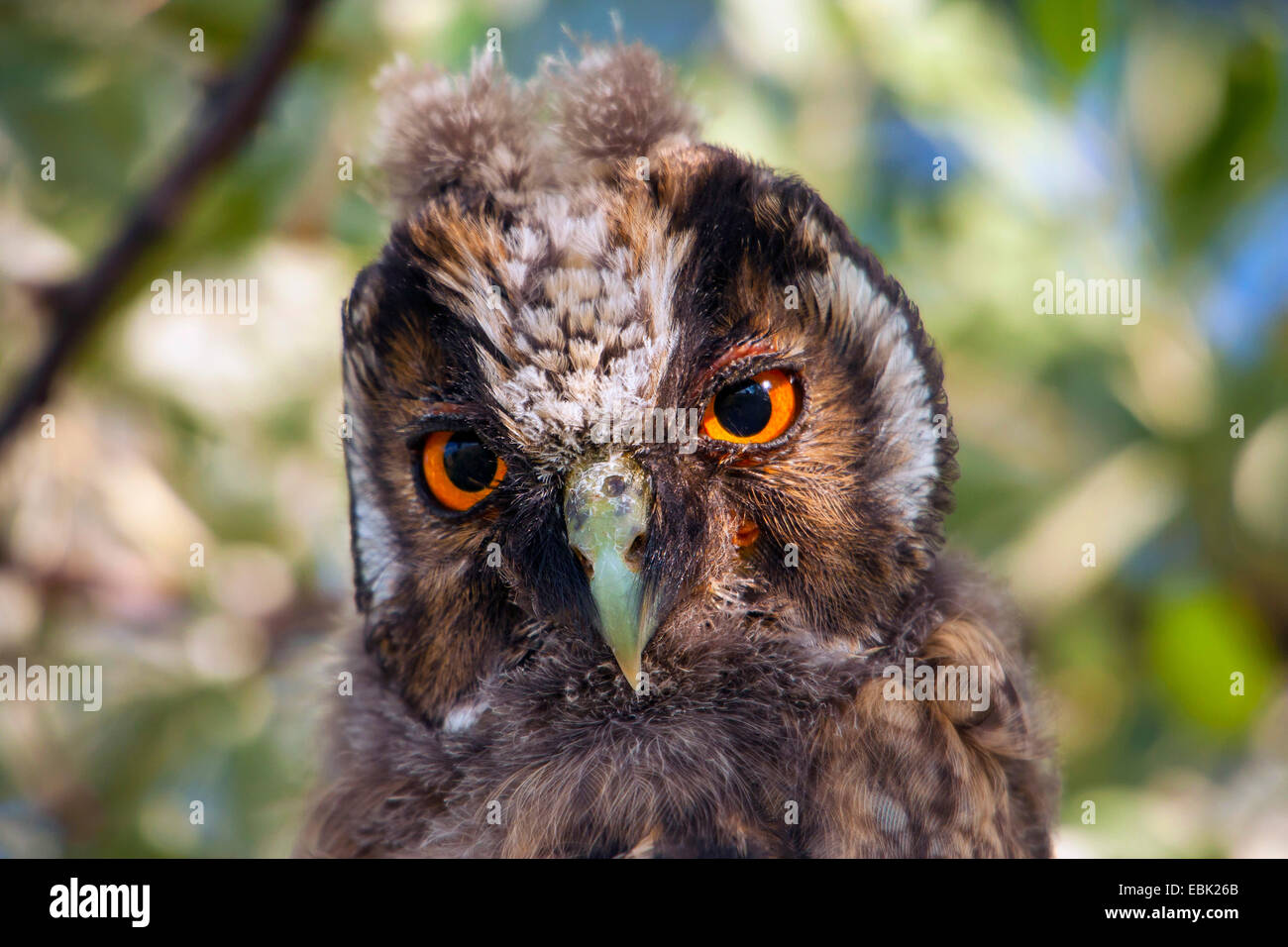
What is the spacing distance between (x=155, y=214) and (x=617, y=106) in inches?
42.3

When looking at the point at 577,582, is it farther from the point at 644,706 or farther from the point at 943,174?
the point at 943,174

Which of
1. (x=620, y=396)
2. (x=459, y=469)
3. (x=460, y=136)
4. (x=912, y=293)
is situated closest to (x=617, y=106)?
(x=460, y=136)

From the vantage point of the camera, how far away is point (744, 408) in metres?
1.61

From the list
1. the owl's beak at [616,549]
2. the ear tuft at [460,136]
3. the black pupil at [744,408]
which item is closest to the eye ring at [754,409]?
the black pupil at [744,408]

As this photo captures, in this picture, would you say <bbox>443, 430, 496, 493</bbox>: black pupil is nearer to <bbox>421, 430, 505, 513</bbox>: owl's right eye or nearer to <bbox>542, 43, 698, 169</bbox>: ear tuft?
<bbox>421, 430, 505, 513</bbox>: owl's right eye

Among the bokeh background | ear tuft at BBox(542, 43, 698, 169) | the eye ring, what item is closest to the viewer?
the eye ring

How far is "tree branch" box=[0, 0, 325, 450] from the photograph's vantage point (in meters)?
2.18

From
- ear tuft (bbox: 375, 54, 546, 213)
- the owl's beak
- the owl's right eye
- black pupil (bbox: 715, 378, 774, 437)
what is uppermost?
ear tuft (bbox: 375, 54, 546, 213)

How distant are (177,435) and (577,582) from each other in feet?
6.50

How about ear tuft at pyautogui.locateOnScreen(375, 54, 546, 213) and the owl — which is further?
ear tuft at pyautogui.locateOnScreen(375, 54, 546, 213)

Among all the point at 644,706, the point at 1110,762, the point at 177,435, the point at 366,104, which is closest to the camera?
the point at 644,706

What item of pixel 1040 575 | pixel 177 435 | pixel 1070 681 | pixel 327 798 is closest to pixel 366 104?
pixel 177 435

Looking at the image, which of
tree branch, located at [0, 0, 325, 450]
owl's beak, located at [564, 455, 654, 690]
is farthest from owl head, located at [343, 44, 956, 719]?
tree branch, located at [0, 0, 325, 450]

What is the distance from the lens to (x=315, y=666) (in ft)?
7.57
